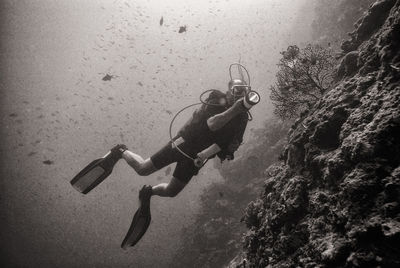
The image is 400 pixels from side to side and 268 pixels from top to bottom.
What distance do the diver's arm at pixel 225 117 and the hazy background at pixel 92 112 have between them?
9.20 m

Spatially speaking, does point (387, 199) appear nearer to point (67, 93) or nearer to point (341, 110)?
point (341, 110)

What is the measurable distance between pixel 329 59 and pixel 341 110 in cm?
272

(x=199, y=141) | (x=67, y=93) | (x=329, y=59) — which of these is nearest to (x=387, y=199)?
(x=199, y=141)

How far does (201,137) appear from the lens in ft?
15.9

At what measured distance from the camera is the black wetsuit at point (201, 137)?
4520 mm

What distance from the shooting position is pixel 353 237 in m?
2.17

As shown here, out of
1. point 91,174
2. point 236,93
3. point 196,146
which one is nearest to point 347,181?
point 236,93

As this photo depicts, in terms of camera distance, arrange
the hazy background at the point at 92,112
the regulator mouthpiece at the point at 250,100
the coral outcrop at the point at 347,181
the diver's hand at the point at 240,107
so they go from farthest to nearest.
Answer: the hazy background at the point at 92,112, the diver's hand at the point at 240,107, the regulator mouthpiece at the point at 250,100, the coral outcrop at the point at 347,181

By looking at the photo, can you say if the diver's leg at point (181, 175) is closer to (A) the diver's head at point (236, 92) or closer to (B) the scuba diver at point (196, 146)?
(B) the scuba diver at point (196, 146)

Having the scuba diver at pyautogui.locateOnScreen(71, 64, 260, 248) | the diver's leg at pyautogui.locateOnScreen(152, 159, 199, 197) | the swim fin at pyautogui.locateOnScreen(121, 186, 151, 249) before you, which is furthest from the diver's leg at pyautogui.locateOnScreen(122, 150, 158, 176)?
the swim fin at pyautogui.locateOnScreen(121, 186, 151, 249)

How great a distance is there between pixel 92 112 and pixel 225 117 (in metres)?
96.9

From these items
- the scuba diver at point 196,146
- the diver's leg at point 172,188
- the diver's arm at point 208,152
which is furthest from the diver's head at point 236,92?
the diver's leg at point 172,188

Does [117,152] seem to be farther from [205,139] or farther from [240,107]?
[240,107]

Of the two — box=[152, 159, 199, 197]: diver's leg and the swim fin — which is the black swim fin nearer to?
the swim fin
